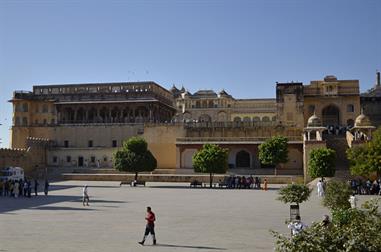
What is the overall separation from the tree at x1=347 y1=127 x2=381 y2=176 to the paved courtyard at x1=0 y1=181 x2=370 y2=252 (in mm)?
8985

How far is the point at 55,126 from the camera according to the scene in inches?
2088

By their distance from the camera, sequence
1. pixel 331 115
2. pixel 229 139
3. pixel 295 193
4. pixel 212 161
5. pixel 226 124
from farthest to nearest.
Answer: pixel 331 115 < pixel 226 124 < pixel 229 139 < pixel 212 161 < pixel 295 193

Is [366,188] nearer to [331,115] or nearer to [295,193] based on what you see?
[295,193]

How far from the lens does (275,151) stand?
1522 inches

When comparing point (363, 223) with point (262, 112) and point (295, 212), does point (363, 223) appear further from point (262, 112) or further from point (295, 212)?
point (262, 112)

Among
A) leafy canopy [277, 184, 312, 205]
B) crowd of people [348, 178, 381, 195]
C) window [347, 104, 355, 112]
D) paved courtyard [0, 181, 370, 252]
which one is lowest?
paved courtyard [0, 181, 370, 252]

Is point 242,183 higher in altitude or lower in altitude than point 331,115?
lower

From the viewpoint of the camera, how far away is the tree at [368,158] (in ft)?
92.0

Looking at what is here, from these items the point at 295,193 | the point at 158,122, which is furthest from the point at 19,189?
the point at 158,122

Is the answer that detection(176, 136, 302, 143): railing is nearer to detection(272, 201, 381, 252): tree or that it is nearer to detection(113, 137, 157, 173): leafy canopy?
detection(113, 137, 157, 173): leafy canopy

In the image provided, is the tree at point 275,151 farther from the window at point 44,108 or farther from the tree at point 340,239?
the tree at point 340,239

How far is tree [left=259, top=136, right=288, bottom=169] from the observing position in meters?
38.5

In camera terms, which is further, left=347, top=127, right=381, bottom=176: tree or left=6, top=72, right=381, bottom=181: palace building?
left=6, top=72, right=381, bottom=181: palace building

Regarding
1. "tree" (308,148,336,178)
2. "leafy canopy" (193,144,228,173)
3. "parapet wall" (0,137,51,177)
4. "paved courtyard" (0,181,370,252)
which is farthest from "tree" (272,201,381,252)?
"parapet wall" (0,137,51,177)
